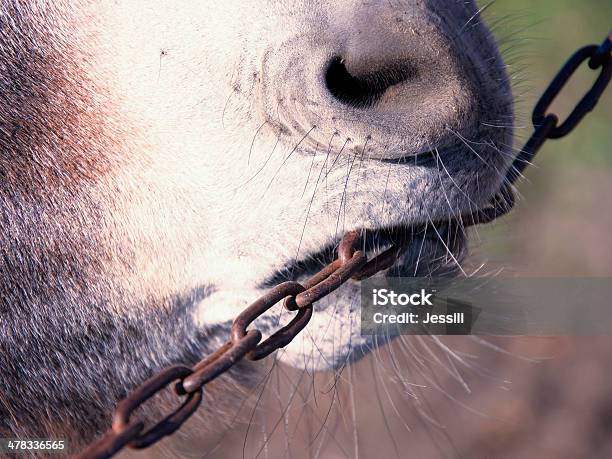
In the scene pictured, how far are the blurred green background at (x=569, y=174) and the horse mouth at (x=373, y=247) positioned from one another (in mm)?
3428

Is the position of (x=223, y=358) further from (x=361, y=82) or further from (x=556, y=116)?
(x=556, y=116)

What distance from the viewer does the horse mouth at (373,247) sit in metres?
1.83

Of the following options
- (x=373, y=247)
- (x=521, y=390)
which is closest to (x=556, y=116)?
(x=373, y=247)

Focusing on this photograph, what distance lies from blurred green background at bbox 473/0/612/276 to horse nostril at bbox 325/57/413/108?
3.63 metres

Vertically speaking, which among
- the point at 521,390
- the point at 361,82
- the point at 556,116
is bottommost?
the point at 521,390

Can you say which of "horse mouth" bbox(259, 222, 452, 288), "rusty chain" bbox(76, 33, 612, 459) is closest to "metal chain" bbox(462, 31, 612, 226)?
"rusty chain" bbox(76, 33, 612, 459)

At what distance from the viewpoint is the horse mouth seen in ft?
6.00

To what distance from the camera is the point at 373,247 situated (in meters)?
1.84

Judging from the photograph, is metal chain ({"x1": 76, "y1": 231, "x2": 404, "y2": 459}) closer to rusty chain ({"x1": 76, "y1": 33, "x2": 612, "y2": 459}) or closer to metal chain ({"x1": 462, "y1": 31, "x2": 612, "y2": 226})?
rusty chain ({"x1": 76, "y1": 33, "x2": 612, "y2": 459})

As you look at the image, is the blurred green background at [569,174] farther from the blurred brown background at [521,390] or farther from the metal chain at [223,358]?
the metal chain at [223,358]

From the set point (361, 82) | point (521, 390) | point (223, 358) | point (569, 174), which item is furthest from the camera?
point (569, 174)

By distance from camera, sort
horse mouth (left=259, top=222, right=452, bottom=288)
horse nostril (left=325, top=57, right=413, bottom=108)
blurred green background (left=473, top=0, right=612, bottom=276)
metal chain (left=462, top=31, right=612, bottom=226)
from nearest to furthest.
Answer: horse nostril (left=325, top=57, right=413, bottom=108) < horse mouth (left=259, top=222, right=452, bottom=288) < metal chain (left=462, top=31, right=612, bottom=226) < blurred green background (left=473, top=0, right=612, bottom=276)

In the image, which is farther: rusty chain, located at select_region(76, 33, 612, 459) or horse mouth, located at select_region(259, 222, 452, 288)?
horse mouth, located at select_region(259, 222, 452, 288)

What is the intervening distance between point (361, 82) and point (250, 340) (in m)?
0.62
